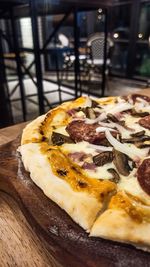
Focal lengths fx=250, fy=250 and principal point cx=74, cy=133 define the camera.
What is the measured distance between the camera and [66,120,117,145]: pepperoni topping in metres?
1.01

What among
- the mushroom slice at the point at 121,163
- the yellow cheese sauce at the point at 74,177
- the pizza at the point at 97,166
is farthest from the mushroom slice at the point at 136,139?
the yellow cheese sauce at the point at 74,177

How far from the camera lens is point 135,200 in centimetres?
70

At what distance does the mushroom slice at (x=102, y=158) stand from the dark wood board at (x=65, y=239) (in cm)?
22

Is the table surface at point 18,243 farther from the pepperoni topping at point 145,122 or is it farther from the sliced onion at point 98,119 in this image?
the pepperoni topping at point 145,122

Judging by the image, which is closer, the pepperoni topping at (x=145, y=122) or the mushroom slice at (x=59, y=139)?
the mushroom slice at (x=59, y=139)

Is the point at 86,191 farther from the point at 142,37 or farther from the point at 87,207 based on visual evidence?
the point at 142,37

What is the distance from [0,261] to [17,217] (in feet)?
0.54

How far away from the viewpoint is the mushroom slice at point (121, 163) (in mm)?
822

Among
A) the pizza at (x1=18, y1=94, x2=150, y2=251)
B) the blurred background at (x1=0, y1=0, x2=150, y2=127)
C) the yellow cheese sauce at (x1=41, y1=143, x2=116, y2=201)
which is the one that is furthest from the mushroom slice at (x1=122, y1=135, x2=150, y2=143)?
the blurred background at (x1=0, y1=0, x2=150, y2=127)

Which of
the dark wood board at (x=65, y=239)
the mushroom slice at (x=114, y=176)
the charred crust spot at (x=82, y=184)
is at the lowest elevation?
the dark wood board at (x=65, y=239)

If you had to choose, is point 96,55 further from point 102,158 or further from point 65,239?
point 65,239

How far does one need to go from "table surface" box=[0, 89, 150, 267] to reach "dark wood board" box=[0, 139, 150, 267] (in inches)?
2.9

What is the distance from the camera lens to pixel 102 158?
877 mm

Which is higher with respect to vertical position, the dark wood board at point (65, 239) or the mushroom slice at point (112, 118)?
the mushroom slice at point (112, 118)
